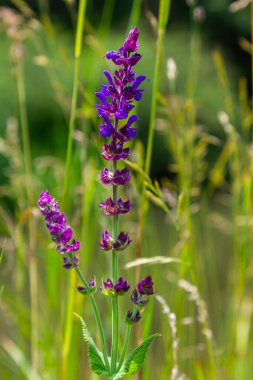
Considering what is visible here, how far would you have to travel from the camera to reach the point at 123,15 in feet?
24.9

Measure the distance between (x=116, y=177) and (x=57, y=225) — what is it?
77mm

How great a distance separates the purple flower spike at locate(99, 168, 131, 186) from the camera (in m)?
0.71

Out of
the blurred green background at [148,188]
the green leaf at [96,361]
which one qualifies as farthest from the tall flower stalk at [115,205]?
the blurred green background at [148,188]

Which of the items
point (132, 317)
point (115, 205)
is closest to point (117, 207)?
point (115, 205)

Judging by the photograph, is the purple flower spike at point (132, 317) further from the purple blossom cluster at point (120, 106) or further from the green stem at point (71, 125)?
the green stem at point (71, 125)

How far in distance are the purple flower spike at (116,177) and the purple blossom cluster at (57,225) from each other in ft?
0.19

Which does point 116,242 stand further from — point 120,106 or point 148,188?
point 148,188

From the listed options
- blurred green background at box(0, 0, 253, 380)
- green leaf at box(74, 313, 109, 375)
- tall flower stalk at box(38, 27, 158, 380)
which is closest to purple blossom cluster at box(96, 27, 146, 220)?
tall flower stalk at box(38, 27, 158, 380)

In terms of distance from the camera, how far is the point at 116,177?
0.71 m

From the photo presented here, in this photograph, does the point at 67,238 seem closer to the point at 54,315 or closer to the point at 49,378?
the point at 49,378

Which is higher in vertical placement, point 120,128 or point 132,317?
point 120,128

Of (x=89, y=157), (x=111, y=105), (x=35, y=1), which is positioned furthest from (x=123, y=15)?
(x=111, y=105)

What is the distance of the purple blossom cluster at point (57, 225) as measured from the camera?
2.24 feet

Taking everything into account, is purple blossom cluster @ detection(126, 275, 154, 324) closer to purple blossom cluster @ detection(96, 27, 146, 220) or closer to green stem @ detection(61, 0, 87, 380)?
purple blossom cluster @ detection(96, 27, 146, 220)
